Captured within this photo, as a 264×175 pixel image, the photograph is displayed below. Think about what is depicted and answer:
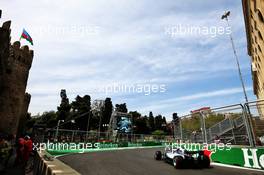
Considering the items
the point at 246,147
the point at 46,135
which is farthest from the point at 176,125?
the point at 46,135

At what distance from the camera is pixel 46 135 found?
19688 mm

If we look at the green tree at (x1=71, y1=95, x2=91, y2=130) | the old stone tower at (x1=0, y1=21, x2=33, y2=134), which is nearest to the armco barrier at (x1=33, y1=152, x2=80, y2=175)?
the old stone tower at (x1=0, y1=21, x2=33, y2=134)

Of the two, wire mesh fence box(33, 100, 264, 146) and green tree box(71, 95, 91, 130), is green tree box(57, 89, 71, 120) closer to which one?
green tree box(71, 95, 91, 130)

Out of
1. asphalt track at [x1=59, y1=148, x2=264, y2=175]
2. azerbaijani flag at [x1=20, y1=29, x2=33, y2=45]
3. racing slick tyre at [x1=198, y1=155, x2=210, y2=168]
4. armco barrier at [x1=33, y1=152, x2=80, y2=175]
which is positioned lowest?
asphalt track at [x1=59, y1=148, x2=264, y2=175]

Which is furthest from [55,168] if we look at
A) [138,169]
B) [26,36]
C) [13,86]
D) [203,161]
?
[13,86]

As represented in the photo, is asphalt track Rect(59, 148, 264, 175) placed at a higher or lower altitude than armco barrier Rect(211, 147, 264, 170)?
lower

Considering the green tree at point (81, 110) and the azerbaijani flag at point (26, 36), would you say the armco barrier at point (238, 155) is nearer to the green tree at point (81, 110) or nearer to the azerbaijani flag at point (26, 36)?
the azerbaijani flag at point (26, 36)

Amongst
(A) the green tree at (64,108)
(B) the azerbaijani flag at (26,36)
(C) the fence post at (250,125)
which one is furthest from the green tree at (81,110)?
(C) the fence post at (250,125)

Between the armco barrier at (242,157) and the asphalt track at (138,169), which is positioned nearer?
the asphalt track at (138,169)

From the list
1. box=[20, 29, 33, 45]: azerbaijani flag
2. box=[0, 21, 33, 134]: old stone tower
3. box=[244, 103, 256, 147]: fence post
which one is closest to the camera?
box=[244, 103, 256, 147]: fence post

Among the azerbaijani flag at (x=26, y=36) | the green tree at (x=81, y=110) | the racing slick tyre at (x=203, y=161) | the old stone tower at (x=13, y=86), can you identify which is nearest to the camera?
the racing slick tyre at (x=203, y=161)

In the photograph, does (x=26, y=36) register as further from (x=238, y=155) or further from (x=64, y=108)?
(x=64, y=108)

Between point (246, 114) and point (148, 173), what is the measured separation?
14.8 ft

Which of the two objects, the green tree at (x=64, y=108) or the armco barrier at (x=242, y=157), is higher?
the green tree at (x=64, y=108)
